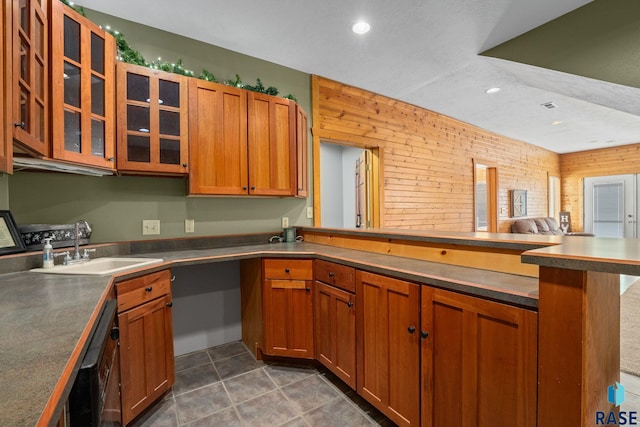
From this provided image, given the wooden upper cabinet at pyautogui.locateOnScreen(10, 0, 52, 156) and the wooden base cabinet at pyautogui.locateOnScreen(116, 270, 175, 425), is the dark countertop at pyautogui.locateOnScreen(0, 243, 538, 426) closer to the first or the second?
the wooden base cabinet at pyautogui.locateOnScreen(116, 270, 175, 425)

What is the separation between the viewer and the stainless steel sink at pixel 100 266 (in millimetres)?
1611

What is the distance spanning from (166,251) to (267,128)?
4.45 feet

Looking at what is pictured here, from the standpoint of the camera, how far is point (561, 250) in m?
0.99

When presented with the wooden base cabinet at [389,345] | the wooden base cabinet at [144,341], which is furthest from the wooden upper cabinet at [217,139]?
the wooden base cabinet at [389,345]

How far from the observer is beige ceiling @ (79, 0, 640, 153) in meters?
2.14

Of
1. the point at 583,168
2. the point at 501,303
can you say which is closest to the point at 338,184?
the point at 501,303

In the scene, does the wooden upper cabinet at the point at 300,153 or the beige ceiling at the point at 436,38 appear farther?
the wooden upper cabinet at the point at 300,153

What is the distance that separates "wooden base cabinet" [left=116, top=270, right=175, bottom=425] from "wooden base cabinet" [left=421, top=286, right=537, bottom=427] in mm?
1563

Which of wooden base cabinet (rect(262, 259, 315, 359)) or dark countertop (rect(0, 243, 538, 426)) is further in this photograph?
wooden base cabinet (rect(262, 259, 315, 359))

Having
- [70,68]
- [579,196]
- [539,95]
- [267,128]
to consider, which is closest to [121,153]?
[70,68]

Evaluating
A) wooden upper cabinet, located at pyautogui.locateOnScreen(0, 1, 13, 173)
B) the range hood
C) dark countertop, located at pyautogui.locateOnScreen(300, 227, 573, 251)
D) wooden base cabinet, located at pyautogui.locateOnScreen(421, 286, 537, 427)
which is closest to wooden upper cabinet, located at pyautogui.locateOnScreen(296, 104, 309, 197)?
dark countertop, located at pyautogui.locateOnScreen(300, 227, 573, 251)

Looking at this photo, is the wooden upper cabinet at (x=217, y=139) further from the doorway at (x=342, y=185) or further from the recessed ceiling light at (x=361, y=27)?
the doorway at (x=342, y=185)

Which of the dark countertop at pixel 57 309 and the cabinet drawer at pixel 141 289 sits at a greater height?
the dark countertop at pixel 57 309

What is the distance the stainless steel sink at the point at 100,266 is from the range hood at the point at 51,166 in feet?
1.98
